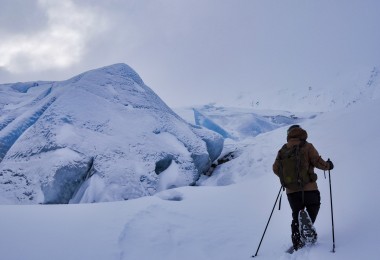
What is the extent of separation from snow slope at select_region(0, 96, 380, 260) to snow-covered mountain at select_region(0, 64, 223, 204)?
434 cm

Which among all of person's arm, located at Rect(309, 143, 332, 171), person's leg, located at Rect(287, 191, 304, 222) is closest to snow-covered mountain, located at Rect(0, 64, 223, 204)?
person's leg, located at Rect(287, 191, 304, 222)

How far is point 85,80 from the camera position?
15.8 m

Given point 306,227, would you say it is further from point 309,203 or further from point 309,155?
point 309,155

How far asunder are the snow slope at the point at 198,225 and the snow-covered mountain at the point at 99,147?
4.34 metres

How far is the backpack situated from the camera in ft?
13.3

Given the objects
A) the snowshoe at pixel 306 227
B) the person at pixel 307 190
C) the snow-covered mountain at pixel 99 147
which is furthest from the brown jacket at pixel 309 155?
the snow-covered mountain at pixel 99 147

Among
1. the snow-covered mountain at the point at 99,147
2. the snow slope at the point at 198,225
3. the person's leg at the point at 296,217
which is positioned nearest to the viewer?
the person's leg at the point at 296,217

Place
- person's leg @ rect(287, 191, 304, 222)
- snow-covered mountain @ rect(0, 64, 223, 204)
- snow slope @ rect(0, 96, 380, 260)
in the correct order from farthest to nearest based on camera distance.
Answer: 1. snow-covered mountain @ rect(0, 64, 223, 204)
2. snow slope @ rect(0, 96, 380, 260)
3. person's leg @ rect(287, 191, 304, 222)

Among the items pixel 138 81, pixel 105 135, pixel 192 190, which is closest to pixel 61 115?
pixel 105 135

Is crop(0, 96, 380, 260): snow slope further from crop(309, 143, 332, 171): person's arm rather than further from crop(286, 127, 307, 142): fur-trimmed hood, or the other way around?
crop(286, 127, 307, 142): fur-trimmed hood

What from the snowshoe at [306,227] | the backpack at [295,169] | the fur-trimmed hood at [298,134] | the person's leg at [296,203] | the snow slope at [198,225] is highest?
the fur-trimmed hood at [298,134]

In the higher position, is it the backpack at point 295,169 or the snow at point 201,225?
the backpack at point 295,169

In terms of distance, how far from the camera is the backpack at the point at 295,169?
4.04 m

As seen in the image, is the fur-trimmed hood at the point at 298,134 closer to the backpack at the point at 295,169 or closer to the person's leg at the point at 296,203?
the backpack at the point at 295,169
